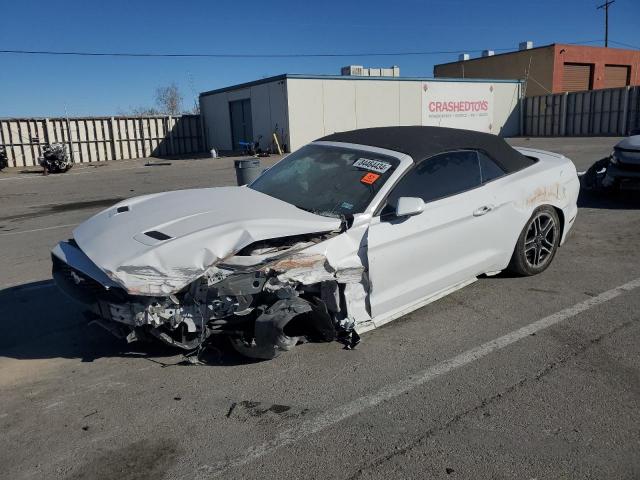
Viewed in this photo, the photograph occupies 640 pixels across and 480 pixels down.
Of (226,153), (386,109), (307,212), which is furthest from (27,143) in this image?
(307,212)

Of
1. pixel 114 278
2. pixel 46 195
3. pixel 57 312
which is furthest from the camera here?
pixel 46 195

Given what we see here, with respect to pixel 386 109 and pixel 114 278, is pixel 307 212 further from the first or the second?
pixel 386 109

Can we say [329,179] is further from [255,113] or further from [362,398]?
[255,113]

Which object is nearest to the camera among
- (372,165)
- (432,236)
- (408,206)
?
(408,206)

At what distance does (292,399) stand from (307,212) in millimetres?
1389

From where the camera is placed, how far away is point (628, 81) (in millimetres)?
41594

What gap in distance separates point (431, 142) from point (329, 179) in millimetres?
958

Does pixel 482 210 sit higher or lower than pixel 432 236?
higher

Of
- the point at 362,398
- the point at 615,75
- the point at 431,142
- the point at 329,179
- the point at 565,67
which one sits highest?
the point at 565,67

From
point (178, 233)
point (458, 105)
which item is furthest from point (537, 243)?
point (458, 105)

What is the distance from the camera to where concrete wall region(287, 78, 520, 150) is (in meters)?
26.6

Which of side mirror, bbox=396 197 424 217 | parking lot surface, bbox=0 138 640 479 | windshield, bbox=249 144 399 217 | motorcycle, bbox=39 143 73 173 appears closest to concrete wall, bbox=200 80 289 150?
motorcycle, bbox=39 143 73 173

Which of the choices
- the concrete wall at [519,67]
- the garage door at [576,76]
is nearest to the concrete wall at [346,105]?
the concrete wall at [519,67]

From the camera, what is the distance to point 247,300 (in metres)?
3.26
